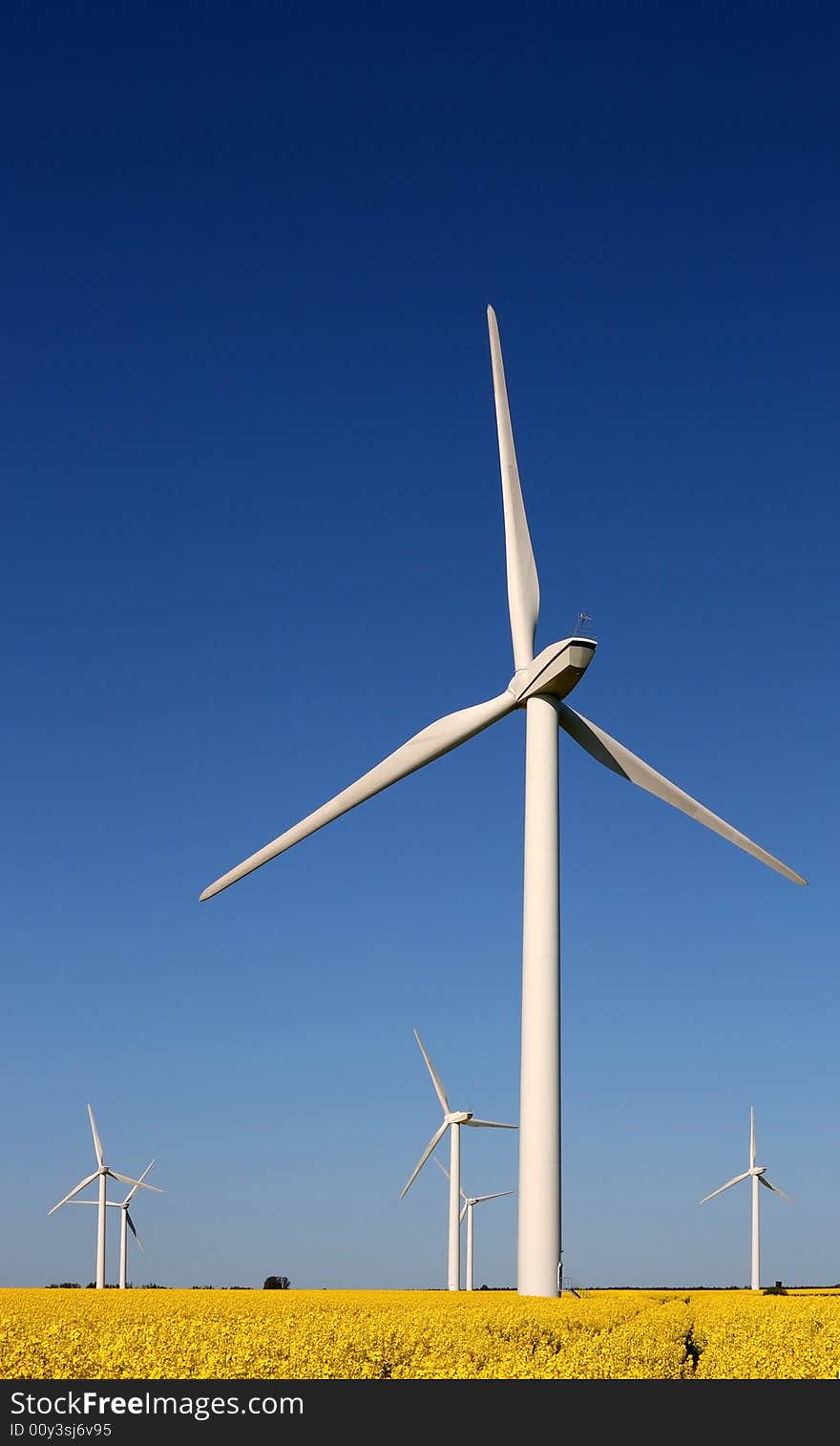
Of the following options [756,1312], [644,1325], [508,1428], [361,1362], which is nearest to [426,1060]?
[756,1312]

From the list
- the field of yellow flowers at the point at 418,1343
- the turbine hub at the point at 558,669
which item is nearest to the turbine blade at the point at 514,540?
the turbine hub at the point at 558,669

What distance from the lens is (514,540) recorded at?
148ft

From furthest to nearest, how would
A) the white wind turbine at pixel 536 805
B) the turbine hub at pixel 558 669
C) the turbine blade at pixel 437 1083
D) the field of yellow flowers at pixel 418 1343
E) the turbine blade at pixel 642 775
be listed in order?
1. the turbine blade at pixel 437 1083
2. the turbine blade at pixel 642 775
3. the turbine hub at pixel 558 669
4. the white wind turbine at pixel 536 805
5. the field of yellow flowers at pixel 418 1343

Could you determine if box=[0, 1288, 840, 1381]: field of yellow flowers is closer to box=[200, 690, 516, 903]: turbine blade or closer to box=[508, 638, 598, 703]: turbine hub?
box=[200, 690, 516, 903]: turbine blade

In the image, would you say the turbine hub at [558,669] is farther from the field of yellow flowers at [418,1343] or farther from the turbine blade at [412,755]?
the field of yellow flowers at [418,1343]

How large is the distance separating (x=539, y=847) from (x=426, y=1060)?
123 feet

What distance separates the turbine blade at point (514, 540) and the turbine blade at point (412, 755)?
3.48 metres

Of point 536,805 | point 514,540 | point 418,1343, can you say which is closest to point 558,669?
point 536,805

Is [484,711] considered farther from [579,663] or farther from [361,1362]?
[361,1362]

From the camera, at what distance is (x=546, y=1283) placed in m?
34.5

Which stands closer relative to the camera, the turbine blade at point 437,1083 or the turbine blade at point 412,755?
the turbine blade at point 412,755

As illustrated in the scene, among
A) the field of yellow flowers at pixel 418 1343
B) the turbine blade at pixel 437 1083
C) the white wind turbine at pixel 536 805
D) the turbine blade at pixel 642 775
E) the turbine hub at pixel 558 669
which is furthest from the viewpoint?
the turbine blade at pixel 437 1083

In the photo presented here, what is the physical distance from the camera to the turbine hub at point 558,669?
40250 mm

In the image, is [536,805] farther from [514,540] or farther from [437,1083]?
[437,1083]
